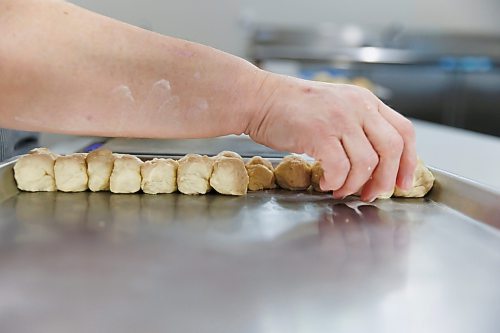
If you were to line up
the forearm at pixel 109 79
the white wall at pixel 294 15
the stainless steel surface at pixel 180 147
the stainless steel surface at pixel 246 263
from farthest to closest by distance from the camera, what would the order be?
the white wall at pixel 294 15 → the stainless steel surface at pixel 180 147 → the forearm at pixel 109 79 → the stainless steel surface at pixel 246 263

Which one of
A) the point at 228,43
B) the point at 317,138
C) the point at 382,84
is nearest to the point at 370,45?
the point at 382,84

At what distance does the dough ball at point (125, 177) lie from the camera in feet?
2.31

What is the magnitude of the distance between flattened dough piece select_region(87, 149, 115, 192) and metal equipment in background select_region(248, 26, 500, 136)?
8.32ft

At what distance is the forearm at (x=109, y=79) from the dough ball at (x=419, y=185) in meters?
0.23

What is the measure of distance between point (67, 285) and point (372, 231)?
1.01 ft

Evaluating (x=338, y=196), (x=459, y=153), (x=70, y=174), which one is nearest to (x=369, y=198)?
(x=338, y=196)

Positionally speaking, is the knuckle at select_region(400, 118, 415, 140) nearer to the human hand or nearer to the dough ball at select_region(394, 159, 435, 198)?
the human hand

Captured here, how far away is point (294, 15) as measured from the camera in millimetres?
3418

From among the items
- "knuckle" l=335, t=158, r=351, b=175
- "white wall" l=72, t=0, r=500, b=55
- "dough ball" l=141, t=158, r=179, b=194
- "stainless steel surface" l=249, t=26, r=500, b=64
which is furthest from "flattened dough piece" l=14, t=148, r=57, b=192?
"stainless steel surface" l=249, t=26, r=500, b=64

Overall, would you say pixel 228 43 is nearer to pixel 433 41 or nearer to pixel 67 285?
pixel 433 41

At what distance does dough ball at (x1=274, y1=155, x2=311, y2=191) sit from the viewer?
736mm

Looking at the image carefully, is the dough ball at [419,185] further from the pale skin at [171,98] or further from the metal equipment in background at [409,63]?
the metal equipment in background at [409,63]

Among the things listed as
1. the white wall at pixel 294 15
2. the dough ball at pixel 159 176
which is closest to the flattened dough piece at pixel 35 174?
the dough ball at pixel 159 176

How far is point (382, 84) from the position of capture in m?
3.48
